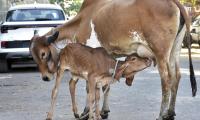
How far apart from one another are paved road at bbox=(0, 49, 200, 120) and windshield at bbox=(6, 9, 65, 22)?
239 cm

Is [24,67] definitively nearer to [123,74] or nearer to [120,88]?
[120,88]

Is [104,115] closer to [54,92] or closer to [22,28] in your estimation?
[54,92]

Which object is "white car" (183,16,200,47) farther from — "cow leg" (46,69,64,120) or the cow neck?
"cow leg" (46,69,64,120)

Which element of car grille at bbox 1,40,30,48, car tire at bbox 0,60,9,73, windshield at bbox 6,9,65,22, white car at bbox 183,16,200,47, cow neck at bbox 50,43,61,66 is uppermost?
cow neck at bbox 50,43,61,66

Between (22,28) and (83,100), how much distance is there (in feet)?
21.5

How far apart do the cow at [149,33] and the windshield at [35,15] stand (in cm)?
889

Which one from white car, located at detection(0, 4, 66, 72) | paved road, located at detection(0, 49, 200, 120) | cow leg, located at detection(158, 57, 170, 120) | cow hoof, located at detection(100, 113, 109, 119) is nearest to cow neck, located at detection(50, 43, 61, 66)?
paved road, located at detection(0, 49, 200, 120)

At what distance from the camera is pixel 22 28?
703 inches

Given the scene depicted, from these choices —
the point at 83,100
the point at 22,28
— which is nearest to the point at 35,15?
the point at 22,28

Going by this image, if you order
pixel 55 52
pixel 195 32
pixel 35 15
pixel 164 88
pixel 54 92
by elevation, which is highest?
pixel 55 52

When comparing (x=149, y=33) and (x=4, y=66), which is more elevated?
(x=149, y=33)

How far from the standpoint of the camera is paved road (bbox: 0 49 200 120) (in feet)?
32.8

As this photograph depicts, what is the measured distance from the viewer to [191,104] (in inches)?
441

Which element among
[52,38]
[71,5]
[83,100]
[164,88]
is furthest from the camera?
[71,5]
